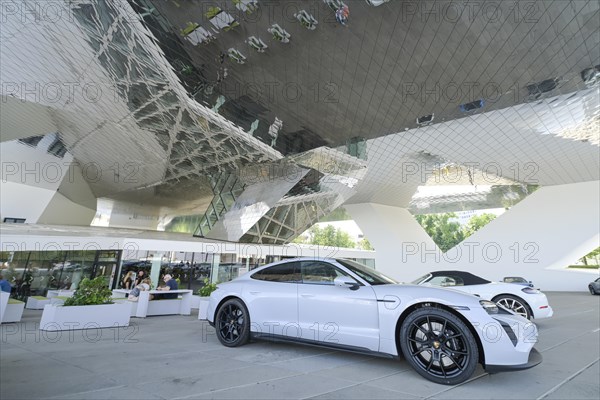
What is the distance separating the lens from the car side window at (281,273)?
4754mm

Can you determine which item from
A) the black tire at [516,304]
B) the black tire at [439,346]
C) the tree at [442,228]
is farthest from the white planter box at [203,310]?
the tree at [442,228]

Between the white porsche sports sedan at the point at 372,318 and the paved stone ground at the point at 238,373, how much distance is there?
0.86 ft

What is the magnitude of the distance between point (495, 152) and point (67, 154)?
32.8 m

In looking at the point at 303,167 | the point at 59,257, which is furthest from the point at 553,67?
the point at 59,257

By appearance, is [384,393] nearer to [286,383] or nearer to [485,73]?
[286,383]

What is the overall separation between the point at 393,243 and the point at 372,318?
28.6 metres

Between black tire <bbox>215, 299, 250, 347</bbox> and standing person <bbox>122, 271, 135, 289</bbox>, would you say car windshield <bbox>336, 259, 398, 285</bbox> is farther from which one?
standing person <bbox>122, 271, 135, 289</bbox>

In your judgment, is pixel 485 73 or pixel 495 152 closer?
pixel 485 73

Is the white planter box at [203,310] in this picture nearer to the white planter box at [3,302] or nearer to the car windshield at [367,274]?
the white planter box at [3,302]

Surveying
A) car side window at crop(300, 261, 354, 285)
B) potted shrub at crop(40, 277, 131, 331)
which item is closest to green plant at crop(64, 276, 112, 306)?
potted shrub at crop(40, 277, 131, 331)

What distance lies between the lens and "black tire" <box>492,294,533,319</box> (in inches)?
281

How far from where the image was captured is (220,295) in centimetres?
515

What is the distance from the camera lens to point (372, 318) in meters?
3.84

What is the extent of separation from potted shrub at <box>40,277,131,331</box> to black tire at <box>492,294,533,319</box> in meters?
8.78
